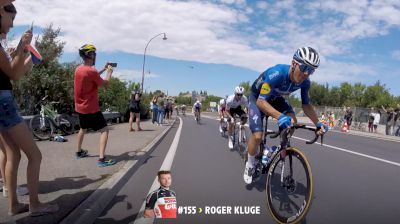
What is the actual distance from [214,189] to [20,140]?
289 cm

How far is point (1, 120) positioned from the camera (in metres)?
3.78

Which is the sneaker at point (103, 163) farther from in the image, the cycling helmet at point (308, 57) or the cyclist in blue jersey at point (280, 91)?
the cycling helmet at point (308, 57)

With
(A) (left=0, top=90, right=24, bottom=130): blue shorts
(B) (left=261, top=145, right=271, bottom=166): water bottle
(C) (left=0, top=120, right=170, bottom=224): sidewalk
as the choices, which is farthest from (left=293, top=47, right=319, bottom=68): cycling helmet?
(A) (left=0, top=90, right=24, bottom=130): blue shorts

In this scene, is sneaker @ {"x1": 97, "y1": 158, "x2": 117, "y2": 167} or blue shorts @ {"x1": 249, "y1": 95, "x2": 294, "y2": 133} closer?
blue shorts @ {"x1": 249, "y1": 95, "x2": 294, "y2": 133}

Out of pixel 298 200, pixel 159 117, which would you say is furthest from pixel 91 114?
pixel 159 117

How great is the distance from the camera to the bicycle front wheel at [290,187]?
13.6 ft

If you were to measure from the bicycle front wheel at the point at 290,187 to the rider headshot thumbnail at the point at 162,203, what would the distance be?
45.2 inches

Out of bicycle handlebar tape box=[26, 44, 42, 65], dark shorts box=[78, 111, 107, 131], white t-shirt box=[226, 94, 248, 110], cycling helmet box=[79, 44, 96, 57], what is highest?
cycling helmet box=[79, 44, 96, 57]

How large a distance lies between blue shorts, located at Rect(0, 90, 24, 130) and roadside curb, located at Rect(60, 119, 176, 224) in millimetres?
1090

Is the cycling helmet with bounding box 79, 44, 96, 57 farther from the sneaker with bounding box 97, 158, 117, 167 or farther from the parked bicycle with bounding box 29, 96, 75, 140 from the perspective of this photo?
the parked bicycle with bounding box 29, 96, 75, 140

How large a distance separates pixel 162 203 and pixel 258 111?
203 centimetres

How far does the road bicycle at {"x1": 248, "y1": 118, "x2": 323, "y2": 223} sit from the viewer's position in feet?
13.6

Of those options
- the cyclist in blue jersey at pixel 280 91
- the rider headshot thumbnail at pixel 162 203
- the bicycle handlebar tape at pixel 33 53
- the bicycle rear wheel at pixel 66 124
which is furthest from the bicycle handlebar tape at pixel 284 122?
the bicycle rear wheel at pixel 66 124

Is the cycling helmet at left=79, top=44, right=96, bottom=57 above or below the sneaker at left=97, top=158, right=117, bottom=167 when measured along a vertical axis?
above
